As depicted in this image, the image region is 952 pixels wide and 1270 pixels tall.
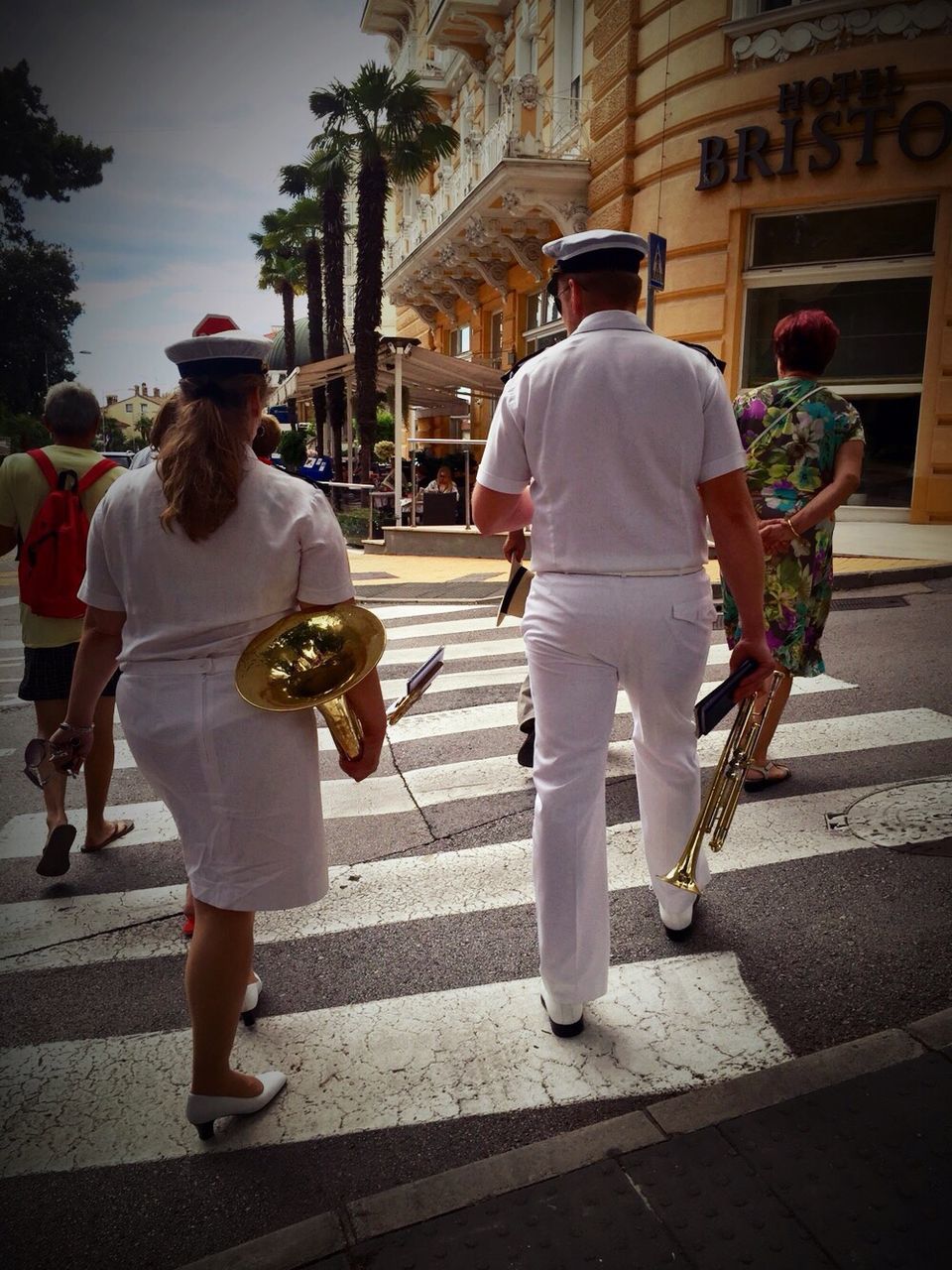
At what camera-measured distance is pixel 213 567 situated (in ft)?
6.52

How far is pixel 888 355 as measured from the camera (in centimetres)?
1246

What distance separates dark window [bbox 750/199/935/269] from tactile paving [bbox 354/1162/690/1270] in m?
12.9

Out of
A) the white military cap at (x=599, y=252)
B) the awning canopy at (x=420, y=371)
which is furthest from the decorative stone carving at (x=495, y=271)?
the white military cap at (x=599, y=252)

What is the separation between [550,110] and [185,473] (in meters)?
17.3

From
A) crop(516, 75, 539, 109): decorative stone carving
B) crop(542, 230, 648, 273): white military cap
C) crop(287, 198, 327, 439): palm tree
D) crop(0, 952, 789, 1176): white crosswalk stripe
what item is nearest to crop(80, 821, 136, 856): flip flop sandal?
crop(0, 952, 789, 1176): white crosswalk stripe

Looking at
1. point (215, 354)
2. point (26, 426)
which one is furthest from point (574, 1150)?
point (26, 426)

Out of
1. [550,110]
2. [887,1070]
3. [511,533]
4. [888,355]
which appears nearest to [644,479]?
[511,533]

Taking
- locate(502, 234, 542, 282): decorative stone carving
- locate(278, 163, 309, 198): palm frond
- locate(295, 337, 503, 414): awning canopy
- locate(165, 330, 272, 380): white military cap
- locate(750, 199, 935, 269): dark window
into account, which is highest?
locate(278, 163, 309, 198): palm frond

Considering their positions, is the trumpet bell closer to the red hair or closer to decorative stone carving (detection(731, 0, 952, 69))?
the red hair

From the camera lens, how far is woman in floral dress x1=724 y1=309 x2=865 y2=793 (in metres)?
3.84

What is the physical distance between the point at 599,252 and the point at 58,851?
302cm

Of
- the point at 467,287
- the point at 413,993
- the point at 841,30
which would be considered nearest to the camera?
the point at 413,993

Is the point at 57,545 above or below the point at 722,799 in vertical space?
above

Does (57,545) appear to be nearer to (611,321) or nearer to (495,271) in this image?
(611,321)
